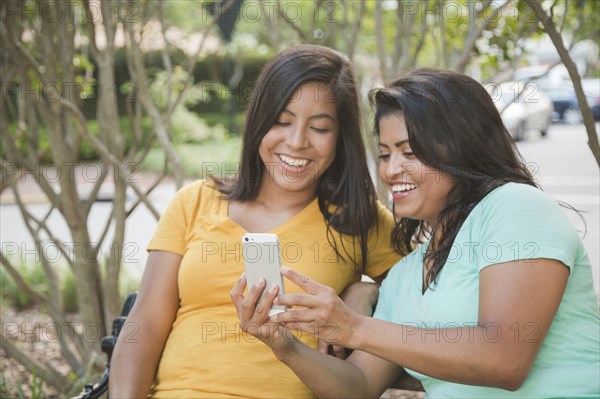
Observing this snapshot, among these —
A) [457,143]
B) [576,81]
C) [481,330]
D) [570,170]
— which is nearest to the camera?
[481,330]

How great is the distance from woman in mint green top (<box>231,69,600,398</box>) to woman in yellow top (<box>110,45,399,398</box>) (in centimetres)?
22

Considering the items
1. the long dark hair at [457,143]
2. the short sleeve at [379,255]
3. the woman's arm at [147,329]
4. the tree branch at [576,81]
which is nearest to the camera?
the long dark hair at [457,143]

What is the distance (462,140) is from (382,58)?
5.46 ft

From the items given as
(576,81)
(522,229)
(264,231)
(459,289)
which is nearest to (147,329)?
(264,231)

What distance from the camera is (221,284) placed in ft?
8.55

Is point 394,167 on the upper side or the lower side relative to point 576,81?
lower

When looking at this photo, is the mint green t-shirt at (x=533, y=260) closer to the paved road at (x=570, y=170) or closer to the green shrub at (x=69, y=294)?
the paved road at (x=570, y=170)

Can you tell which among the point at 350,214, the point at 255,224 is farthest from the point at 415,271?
the point at 255,224

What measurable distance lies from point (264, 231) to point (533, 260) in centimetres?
106

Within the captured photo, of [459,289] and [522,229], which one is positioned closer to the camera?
[522,229]

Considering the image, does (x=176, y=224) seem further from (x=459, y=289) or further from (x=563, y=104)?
(x=563, y=104)

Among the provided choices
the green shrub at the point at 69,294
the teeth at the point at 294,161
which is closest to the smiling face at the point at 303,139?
the teeth at the point at 294,161

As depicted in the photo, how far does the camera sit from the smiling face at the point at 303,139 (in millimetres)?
2689


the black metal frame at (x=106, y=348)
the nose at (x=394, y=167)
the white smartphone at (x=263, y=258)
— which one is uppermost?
the nose at (x=394, y=167)
